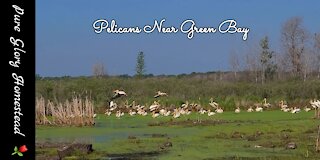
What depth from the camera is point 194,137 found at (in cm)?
1853

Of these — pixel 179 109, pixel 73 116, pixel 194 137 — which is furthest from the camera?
pixel 179 109

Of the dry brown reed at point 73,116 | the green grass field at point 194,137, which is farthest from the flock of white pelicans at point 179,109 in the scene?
the dry brown reed at point 73,116

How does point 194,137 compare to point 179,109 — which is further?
point 179,109

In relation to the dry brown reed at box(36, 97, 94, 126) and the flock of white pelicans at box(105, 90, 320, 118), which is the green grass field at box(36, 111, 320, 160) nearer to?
the flock of white pelicans at box(105, 90, 320, 118)

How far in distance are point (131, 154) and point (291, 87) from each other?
85.3ft

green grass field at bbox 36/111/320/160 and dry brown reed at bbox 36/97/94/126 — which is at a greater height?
dry brown reed at bbox 36/97/94/126

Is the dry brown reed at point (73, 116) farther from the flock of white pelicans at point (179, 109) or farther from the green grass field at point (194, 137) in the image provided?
the flock of white pelicans at point (179, 109)

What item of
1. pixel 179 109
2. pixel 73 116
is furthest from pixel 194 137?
pixel 179 109

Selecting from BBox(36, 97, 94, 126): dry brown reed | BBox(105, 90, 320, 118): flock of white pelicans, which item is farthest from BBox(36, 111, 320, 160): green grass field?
BBox(36, 97, 94, 126): dry brown reed

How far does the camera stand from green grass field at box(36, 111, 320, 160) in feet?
46.9

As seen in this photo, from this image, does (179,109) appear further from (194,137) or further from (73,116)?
(194,137)

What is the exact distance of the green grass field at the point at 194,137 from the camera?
14296mm
